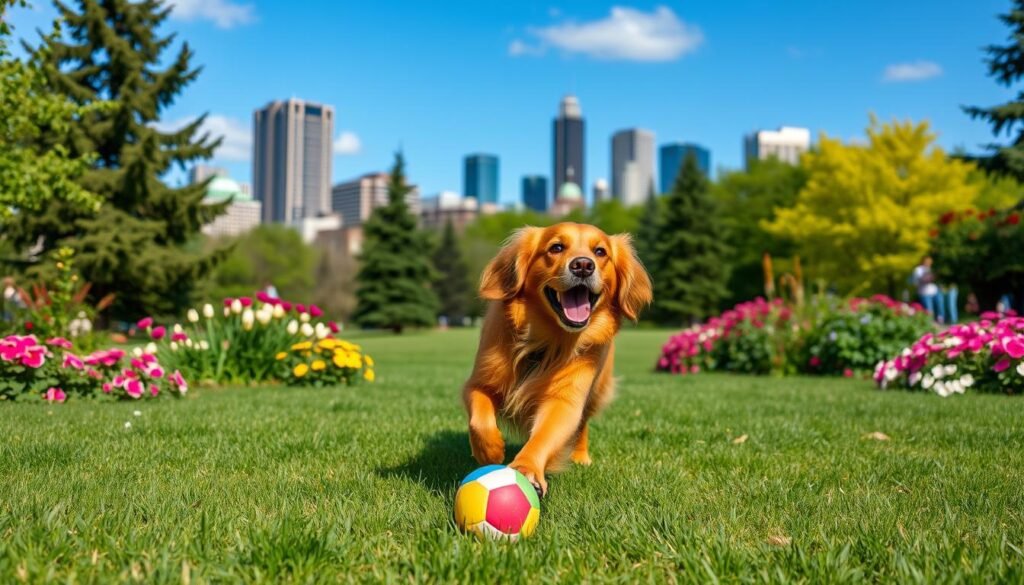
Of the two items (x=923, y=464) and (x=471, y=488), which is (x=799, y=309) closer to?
(x=923, y=464)

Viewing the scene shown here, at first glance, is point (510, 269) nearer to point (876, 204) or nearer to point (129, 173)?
point (129, 173)

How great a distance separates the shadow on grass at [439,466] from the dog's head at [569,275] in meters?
0.99

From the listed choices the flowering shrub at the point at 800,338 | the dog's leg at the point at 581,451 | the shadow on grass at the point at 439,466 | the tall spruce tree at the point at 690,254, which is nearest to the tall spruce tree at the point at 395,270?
the tall spruce tree at the point at 690,254

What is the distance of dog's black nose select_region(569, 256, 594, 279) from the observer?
155 inches

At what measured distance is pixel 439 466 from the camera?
4441 millimetres

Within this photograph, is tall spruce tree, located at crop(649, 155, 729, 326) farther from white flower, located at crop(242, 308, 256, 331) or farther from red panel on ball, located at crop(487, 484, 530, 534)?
red panel on ball, located at crop(487, 484, 530, 534)

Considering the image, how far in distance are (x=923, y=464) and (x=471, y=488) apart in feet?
9.30

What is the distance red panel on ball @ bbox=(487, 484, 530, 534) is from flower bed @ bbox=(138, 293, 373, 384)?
719 centimetres

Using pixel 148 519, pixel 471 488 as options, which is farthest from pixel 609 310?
pixel 148 519

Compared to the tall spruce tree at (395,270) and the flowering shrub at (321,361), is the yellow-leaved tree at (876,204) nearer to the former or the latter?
the tall spruce tree at (395,270)

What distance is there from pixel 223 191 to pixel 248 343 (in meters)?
28.6

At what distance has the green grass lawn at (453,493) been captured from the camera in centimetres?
252

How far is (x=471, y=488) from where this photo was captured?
9.97 feet

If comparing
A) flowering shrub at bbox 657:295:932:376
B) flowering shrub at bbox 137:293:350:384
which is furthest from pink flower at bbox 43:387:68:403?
flowering shrub at bbox 657:295:932:376
